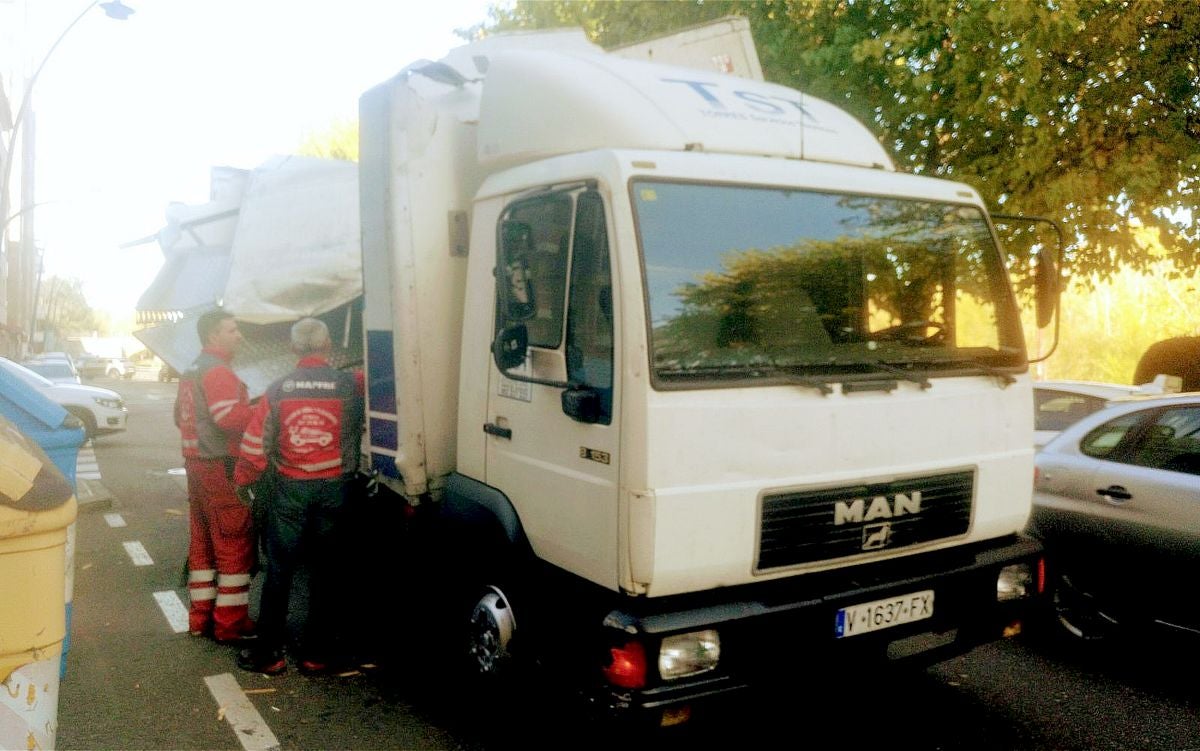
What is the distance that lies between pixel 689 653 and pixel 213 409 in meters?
3.42

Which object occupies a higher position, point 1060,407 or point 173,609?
point 1060,407

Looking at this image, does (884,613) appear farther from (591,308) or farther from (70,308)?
(70,308)

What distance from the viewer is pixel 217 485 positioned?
18.5 feet

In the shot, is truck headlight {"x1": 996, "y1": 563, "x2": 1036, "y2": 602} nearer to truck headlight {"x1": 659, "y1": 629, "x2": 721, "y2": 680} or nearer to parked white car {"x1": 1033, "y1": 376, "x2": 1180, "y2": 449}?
truck headlight {"x1": 659, "y1": 629, "x2": 721, "y2": 680}

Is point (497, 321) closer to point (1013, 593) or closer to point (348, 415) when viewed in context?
point (348, 415)

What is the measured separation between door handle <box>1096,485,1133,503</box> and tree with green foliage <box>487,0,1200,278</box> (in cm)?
499

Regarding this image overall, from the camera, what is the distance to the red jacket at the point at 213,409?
5484 millimetres

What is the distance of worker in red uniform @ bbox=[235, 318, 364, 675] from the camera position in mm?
4879

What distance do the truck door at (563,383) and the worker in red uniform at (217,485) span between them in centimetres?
237

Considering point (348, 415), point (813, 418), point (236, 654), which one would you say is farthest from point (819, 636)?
point (236, 654)

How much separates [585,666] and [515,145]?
6.70 ft

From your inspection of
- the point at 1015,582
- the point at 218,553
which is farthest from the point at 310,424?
the point at 1015,582

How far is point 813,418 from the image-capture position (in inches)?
134

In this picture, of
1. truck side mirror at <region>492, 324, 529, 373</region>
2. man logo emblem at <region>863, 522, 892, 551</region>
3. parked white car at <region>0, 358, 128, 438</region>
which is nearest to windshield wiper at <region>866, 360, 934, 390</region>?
man logo emblem at <region>863, 522, 892, 551</region>
